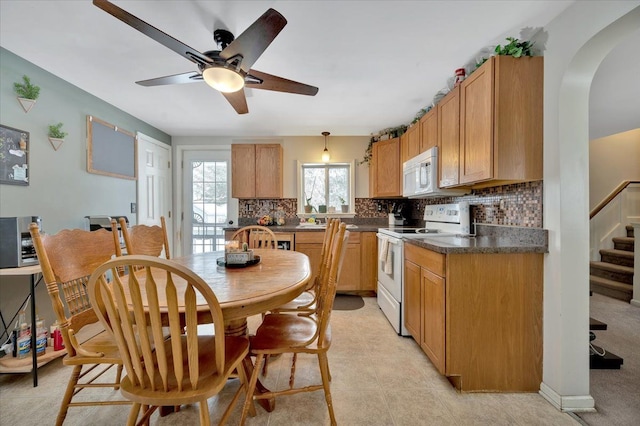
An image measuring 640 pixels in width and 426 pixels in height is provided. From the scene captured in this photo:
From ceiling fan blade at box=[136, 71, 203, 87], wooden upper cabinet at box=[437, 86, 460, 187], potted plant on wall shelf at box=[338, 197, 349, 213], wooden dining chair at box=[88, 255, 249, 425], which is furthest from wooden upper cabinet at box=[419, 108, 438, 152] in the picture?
wooden dining chair at box=[88, 255, 249, 425]

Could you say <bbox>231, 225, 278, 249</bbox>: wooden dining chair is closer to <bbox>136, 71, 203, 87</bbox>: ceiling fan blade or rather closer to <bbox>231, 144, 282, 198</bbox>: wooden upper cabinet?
<bbox>231, 144, 282, 198</bbox>: wooden upper cabinet

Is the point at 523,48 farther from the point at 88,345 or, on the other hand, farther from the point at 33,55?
the point at 33,55

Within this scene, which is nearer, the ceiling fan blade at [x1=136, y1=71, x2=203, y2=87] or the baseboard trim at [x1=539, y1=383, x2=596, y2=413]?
the baseboard trim at [x1=539, y1=383, x2=596, y2=413]

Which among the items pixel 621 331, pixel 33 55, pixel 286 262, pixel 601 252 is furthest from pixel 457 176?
pixel 601 252

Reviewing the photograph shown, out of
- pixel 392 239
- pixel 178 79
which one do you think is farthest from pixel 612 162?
pixel 178 79

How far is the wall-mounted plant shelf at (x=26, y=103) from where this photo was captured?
198 cm

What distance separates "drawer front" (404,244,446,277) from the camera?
5.47ft

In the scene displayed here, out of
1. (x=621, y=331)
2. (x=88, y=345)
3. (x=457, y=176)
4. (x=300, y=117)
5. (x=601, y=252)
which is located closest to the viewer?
(x=88, y=345)

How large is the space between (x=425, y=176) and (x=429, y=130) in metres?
0.45

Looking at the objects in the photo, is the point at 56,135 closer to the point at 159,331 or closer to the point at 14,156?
the point at 14,156

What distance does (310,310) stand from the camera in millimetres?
1676

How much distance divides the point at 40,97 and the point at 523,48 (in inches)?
140

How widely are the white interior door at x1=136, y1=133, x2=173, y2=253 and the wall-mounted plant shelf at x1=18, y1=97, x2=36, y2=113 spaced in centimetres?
135

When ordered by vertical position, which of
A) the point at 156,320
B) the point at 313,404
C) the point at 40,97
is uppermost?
the point at 40,97
